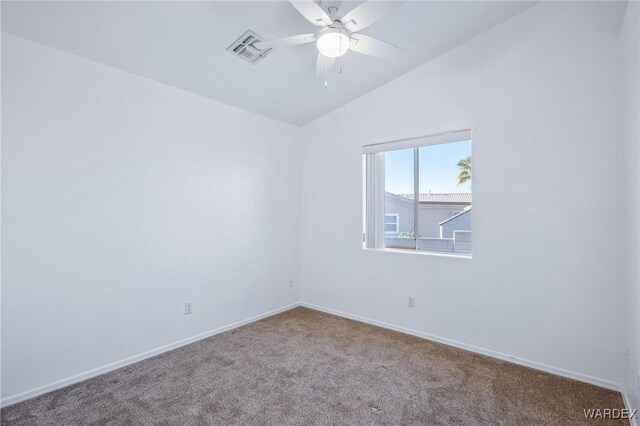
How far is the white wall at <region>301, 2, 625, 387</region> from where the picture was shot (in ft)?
7.59

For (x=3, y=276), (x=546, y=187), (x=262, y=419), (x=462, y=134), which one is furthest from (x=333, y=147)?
(x=3, y=276)

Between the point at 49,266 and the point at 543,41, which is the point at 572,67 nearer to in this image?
the point at 543,41

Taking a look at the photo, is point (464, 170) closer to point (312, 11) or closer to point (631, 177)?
point (631, 177)

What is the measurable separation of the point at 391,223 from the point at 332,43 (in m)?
2.24

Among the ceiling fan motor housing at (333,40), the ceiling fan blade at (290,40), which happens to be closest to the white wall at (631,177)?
the ceiling fan motor housing at (333,40)

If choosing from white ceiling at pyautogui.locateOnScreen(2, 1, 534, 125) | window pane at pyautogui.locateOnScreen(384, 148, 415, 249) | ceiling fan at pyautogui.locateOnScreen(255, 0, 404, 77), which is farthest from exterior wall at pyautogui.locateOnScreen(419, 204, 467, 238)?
ceiling fan at pyautogui.locateOnScreen(255, 0, 404, 77)

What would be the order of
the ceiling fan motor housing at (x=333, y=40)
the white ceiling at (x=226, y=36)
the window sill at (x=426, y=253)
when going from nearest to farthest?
the ceiling fan motor housing at (x=333, y=40)
the white ceiling at (x=226, y=36)
the window sill at (x=426, y=253)

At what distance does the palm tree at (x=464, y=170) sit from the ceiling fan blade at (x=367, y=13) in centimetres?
184

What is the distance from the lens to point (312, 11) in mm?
1810

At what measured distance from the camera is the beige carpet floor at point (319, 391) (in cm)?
198

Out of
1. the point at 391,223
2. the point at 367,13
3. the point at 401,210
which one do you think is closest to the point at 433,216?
the point at 401,210

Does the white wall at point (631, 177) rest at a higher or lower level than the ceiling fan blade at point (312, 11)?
lower

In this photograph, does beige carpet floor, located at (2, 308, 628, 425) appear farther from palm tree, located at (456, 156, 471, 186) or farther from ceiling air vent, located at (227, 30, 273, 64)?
ceiling air vent, located at (227, 30, 273, 64)

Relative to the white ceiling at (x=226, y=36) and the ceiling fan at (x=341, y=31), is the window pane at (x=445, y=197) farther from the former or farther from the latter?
the ceiling fan at (x=341, y=31)
